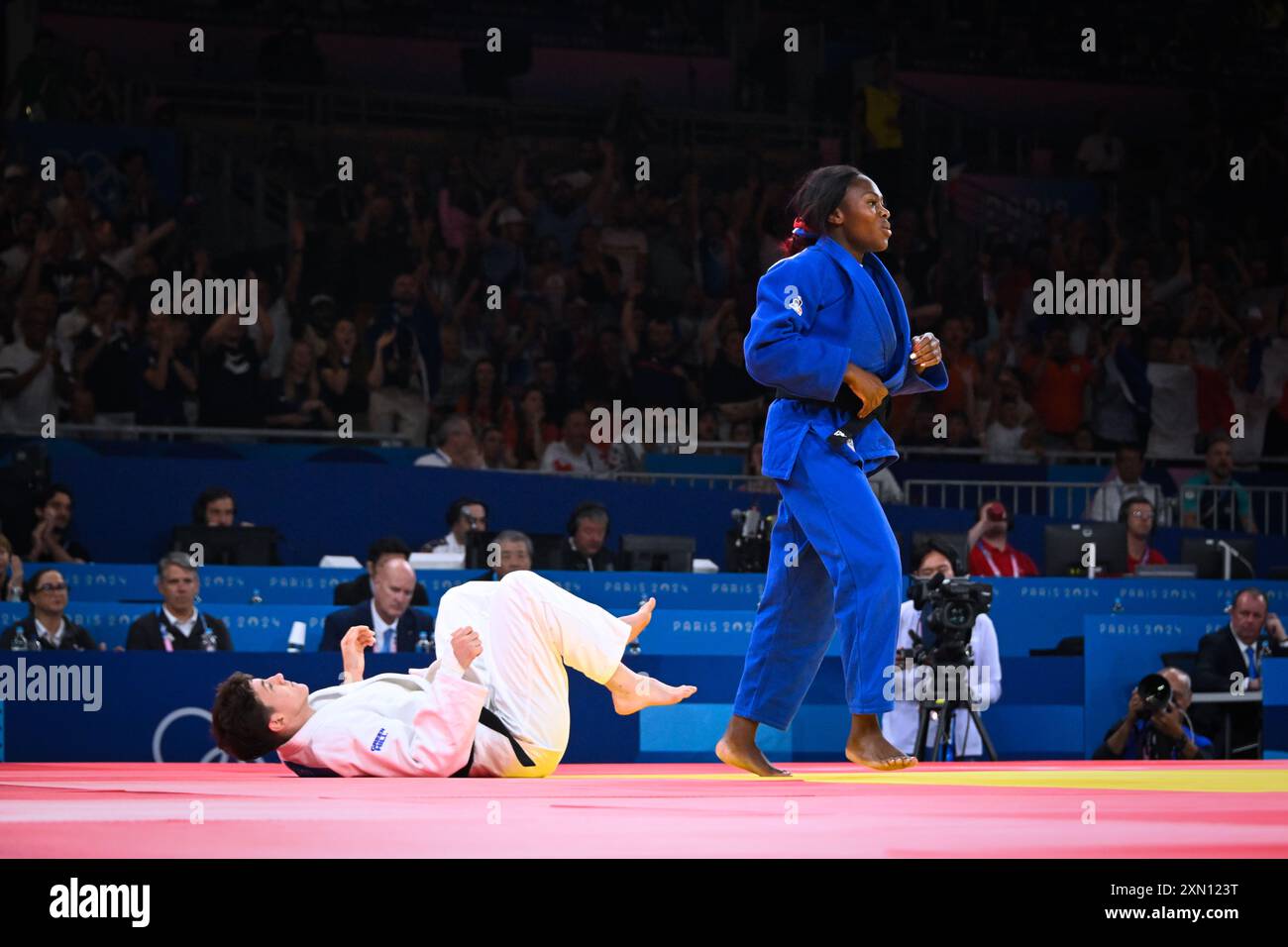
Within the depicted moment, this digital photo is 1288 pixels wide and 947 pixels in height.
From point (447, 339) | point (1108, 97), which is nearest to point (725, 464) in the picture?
point (447, 339)

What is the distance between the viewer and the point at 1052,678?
27.8 feet

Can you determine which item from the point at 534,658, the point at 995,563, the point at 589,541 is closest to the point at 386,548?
the point at 589,541

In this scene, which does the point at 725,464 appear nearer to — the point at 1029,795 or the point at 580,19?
the point at 580,19

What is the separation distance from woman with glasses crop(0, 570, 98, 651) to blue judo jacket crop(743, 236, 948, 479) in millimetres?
4459

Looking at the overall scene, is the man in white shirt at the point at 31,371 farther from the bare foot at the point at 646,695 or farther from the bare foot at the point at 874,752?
the bare foot at the point at 874,752

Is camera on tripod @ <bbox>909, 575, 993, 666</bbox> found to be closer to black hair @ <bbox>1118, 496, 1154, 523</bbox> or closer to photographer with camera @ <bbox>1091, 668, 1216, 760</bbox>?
photographer with camera @ <bbox>1091, 668, 1216, 760</bbox>

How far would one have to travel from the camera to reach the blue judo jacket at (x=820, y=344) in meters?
4.10

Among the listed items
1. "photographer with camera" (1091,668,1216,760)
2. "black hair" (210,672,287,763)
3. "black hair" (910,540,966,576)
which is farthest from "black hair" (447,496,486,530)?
"black hair" (210,672,287,763)

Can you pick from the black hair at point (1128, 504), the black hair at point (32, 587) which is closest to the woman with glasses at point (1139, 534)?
the black hair at point (1128, 504)

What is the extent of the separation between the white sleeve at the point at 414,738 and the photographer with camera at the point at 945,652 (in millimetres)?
2786

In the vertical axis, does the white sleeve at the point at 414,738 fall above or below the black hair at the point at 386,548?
below

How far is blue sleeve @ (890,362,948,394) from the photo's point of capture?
14.4ft

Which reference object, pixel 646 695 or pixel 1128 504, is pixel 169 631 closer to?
pixel 646 695

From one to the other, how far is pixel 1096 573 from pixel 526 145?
22.2 ft
